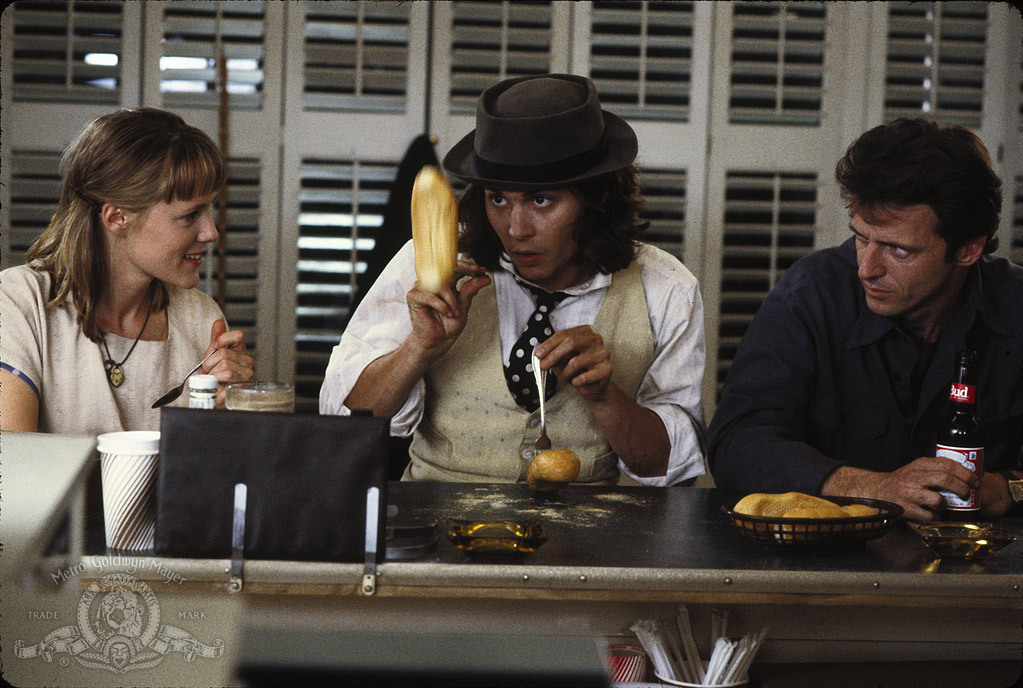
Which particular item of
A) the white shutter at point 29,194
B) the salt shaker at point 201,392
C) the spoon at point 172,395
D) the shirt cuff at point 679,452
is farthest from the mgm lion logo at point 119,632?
the white shutter at point 29,194

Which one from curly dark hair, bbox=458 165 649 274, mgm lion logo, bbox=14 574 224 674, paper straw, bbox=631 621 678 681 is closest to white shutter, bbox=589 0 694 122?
curly dark hair, bbox=458 165 649 274

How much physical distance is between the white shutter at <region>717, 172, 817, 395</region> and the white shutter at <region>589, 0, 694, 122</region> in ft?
1.11

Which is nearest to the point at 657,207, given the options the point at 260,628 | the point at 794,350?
the point at 794,350

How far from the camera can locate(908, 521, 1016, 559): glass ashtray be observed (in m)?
1.36

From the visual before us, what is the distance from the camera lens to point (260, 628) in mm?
1322

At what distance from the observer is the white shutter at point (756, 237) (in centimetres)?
322

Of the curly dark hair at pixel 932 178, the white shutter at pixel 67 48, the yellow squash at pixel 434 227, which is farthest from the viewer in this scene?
the white shutter at pixel 67 48

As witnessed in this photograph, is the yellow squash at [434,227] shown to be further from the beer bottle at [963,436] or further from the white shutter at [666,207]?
the white shutter at [666,207]

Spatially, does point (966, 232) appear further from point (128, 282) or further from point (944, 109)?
point (128, 282)

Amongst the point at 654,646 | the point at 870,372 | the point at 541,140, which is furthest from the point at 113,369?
the point at 870,372

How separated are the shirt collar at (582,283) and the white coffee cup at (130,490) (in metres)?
1.04

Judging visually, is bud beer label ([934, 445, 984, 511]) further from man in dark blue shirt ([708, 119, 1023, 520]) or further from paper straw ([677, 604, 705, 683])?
paper straw ([677, 604, 705, 683])

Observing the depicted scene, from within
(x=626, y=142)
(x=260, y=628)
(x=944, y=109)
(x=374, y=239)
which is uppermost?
(x=944, y=109)

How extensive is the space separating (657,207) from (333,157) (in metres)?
1.05
